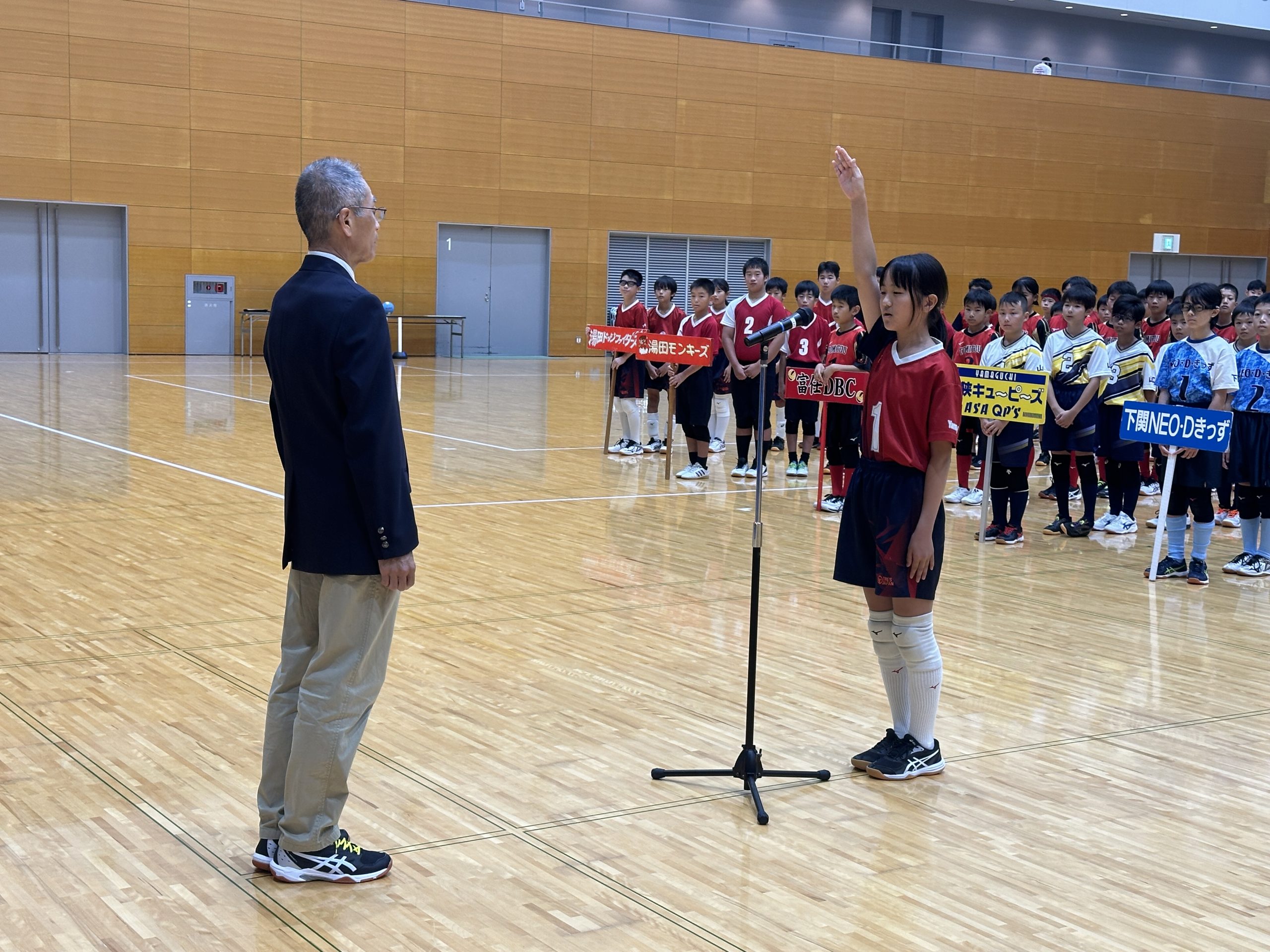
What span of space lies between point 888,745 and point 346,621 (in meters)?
2.05

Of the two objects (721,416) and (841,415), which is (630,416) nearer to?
(721,416)

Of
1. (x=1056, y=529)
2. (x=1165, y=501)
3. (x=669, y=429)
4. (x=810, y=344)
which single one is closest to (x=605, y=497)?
(x=669, y=429)

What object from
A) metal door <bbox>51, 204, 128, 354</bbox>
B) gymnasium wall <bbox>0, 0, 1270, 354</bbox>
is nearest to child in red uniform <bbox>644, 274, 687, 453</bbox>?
gymnasium wall <bbox>0, 0, 1270, 354</bbox>

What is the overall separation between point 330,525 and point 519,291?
79.2 feet

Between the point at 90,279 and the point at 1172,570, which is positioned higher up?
the point at 90,279

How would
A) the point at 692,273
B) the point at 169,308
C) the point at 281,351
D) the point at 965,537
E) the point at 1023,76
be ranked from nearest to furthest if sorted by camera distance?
the point at 281,351 → the point at 965,537 → the point at 169,308 → the point at 692,273 → the point at 1023,76

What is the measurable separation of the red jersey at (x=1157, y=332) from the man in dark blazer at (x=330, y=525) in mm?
9367

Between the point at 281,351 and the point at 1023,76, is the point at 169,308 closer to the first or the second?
the point at 1023,76

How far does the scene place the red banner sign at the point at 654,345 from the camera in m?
11.4

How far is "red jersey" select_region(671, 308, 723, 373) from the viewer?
38.8 ft

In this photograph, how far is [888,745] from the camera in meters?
4.45

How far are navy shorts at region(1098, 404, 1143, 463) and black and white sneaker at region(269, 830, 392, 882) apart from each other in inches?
285

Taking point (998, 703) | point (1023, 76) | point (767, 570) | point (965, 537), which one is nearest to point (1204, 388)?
point (965, 537)

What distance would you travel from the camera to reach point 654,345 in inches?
468
